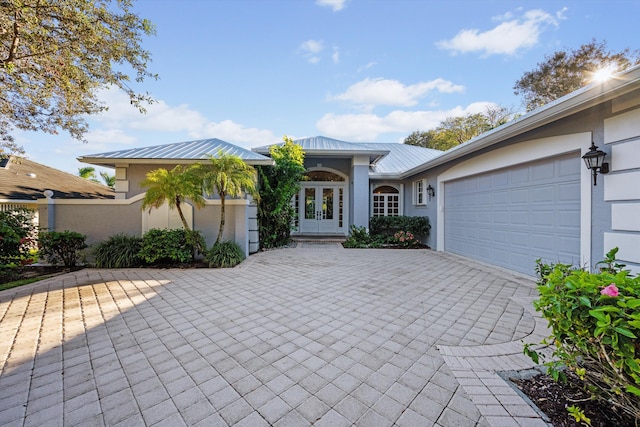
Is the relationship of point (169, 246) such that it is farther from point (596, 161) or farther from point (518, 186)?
point (596, 161)

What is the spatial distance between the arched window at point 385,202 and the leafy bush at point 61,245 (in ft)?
34.8

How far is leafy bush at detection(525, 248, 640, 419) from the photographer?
1.35m

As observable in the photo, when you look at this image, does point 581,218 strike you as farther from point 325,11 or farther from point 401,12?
point 325,11

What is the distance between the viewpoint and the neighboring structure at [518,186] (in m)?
3.68

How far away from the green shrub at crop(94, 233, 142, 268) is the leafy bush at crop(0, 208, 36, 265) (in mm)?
1198

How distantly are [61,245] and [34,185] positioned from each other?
11000 millimetres

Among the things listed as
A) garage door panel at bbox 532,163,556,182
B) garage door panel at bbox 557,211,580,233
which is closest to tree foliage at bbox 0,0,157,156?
garage door panel at bbox 532,163,556,182

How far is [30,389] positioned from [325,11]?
907 centimetres

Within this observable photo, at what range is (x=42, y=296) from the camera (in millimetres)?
4297

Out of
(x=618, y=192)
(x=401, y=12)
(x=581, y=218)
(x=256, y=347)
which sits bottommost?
(x=256, y=347)

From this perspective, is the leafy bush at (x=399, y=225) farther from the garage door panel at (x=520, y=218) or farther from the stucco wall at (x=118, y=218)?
the stucco wall at (x=118, y=218)

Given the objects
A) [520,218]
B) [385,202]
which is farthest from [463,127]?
[520,218]

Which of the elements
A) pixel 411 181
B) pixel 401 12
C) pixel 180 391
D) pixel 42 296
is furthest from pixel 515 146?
pixel 42 296

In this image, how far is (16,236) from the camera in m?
5.35
